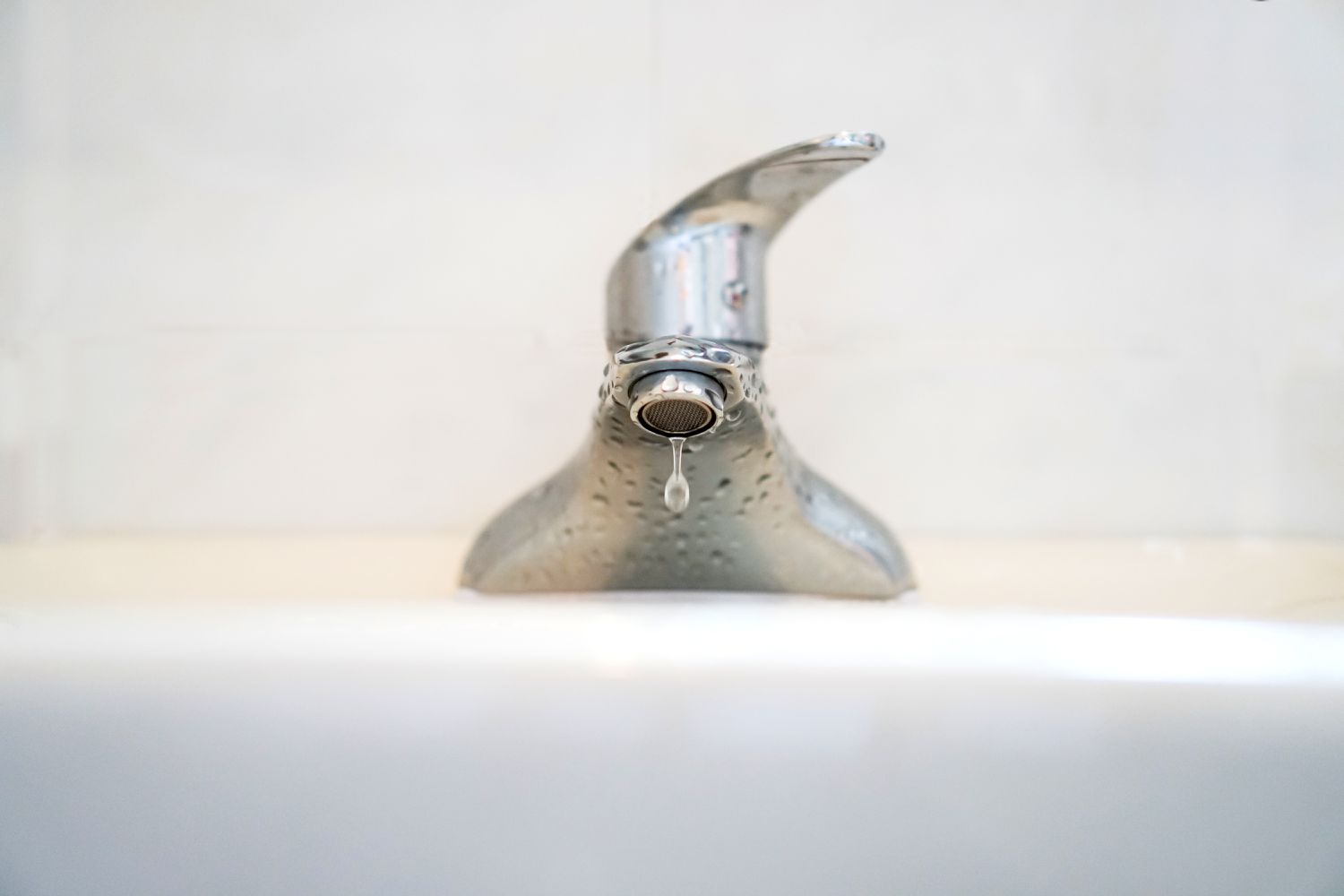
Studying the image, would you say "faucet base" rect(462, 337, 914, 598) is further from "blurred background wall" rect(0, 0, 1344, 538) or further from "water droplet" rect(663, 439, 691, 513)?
"blurred background wall" rect(0, 0, 1344, 538)

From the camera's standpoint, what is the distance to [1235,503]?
1.75 feet

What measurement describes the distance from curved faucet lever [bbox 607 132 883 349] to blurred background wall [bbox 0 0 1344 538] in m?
0.21

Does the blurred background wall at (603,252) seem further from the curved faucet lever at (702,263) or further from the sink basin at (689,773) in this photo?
the sink basin at (689,773)

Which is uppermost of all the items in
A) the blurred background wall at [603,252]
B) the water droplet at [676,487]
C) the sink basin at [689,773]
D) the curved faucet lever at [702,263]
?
the blurred background wall at [603,252]

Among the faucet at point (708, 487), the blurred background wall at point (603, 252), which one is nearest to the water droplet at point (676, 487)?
the faucet at point (708, 487)

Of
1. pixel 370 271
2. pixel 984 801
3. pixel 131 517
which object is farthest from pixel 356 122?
pixel 984 801

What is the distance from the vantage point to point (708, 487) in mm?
287

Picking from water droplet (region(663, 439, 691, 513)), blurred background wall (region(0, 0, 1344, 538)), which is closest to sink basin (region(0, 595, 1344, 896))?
water droplet (region(663, 439, 691, 513))

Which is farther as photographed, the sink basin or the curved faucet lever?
the curved faucet lever

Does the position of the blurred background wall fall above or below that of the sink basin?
above

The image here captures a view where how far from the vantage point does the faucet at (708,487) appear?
0.28 metres

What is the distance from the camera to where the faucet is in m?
0.28

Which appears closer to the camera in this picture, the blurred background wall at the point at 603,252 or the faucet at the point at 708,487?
the faucet at the point at 708,487

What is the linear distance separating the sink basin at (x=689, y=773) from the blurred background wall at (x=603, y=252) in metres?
0.33
